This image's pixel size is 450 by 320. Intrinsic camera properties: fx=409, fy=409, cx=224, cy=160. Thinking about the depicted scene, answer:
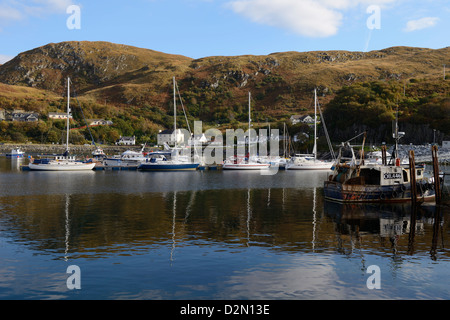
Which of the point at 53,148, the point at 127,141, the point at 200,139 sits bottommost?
the point at 53,148

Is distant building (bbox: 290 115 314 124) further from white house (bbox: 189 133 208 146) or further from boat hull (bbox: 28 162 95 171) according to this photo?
boat hull (bbox: 28 162 95 171)

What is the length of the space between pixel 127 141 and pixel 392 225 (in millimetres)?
166677

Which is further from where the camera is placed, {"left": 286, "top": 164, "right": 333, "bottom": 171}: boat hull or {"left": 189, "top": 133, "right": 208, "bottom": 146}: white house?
{"left": 189, "top": 133, "right": 208, "bottom": 146}: white house

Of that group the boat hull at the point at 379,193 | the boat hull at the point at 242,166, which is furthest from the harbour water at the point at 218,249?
the boat hull at the point at 242,166

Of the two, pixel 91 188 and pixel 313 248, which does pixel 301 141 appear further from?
pixel 313 248

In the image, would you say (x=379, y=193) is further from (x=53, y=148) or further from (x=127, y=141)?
(x=127, y=141)

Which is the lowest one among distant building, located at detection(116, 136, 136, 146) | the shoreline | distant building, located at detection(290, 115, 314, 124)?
the shoreline

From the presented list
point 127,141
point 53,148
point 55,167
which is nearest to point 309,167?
point 55,167

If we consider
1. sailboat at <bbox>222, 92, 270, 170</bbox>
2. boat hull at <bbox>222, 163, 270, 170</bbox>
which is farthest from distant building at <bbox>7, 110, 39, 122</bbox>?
boat hull at <bbox>222, 163, 270, 170</bbox>

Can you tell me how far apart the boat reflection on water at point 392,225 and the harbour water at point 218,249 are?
3.2 inches

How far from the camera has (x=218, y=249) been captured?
22.2m

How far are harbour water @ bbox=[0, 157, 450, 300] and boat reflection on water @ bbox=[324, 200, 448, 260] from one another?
0.08 meters

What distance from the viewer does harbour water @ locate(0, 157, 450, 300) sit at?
53.5 ft

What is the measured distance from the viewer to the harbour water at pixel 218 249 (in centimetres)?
1631
